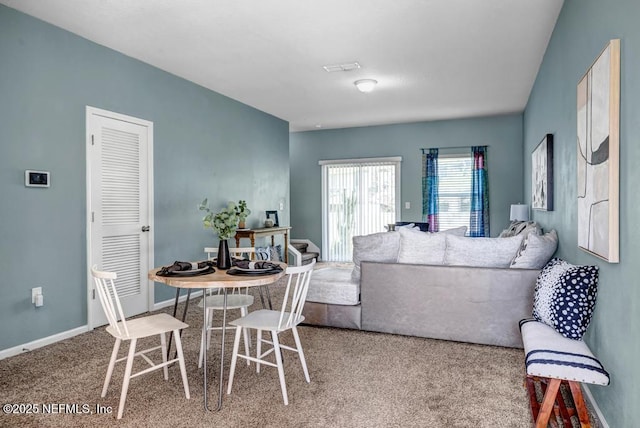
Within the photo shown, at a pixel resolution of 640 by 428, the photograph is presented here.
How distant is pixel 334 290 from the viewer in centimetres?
382

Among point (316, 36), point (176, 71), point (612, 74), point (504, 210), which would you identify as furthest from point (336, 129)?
point (612, 74)

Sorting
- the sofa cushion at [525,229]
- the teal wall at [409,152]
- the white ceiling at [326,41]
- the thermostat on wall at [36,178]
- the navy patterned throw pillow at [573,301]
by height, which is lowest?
the navy patterned throw pillow at [573,301]

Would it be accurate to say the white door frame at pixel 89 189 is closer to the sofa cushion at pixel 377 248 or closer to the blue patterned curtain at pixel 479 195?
the sofa cushion at pixel 377 248

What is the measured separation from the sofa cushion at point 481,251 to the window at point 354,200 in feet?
15.4

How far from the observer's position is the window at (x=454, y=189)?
7758mm

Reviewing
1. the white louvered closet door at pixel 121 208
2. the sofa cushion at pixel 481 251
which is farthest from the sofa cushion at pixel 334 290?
the white louvered closet door at pixel 121 208

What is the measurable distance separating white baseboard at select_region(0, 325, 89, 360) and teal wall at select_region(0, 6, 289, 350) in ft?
0.13

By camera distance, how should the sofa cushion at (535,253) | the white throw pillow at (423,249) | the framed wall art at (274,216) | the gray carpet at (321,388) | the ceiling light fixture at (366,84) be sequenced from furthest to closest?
the framed wall art at (274,216), the ceiling light fixture at (366,84), the white throw pillow at (423,249), the sofa cushion at (535,253), the gray carpet at (321,388)

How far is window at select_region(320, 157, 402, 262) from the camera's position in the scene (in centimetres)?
832

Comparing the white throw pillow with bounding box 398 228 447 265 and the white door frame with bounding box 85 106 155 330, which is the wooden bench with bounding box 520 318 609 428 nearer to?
the white throw pillow with bounding box 398 228 447 265

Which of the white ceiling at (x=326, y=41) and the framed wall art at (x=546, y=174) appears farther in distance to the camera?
the framed wall art at (x=546, y=174)

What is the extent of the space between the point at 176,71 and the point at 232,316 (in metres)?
2.86

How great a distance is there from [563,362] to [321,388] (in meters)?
1.36

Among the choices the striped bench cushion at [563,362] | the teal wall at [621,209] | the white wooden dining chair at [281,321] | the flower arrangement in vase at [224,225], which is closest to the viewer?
the teal wall at [621,209]
